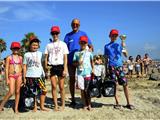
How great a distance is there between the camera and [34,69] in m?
8.27

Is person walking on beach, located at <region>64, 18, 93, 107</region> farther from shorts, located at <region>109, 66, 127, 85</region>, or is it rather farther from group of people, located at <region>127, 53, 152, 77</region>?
group of people, located at <region>127, 53, 152, 77</region>

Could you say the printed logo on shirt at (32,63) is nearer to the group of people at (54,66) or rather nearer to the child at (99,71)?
the group of people at (54,66)

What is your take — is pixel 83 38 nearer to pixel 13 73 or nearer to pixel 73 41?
pixel 73 41

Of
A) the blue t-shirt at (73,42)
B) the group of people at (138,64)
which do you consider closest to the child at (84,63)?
the blue t-shirt at (73,42)

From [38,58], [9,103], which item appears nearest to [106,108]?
[38,58]

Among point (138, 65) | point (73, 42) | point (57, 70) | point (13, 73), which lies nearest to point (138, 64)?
point (138, 65)

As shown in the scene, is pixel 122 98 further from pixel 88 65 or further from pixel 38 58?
pixel 38 58

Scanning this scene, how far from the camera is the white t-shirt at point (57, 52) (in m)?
8.23

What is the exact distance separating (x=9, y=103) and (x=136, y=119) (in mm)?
3849

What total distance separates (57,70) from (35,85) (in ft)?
2.20

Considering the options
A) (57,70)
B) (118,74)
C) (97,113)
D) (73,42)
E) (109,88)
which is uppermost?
(73,42)

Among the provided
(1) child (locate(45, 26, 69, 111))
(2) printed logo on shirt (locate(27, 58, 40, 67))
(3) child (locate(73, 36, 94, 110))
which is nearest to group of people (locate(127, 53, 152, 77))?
(3) child (locate(73, 36, 94, 110))

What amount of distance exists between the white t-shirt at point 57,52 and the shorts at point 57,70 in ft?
0.33

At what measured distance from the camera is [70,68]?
889 centimetres
